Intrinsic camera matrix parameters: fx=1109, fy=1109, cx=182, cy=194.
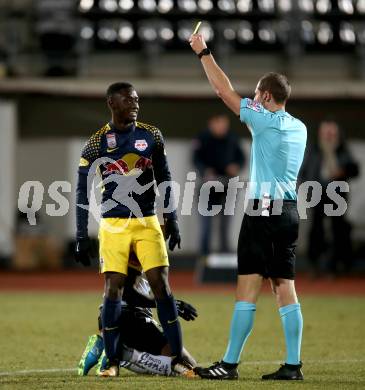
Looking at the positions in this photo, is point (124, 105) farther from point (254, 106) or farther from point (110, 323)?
point (110, 323)

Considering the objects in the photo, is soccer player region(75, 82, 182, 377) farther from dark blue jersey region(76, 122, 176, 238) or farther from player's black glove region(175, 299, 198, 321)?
player's black glove region(175, 299, 198, 321)

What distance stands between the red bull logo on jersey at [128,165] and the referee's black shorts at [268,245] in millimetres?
829

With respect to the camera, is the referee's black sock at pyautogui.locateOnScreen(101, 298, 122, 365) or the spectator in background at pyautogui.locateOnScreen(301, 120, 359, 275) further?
the spectator in background at pyautogui.locateOnScreen(301, 120, 359, 275)

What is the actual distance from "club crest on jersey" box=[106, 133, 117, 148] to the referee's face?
13cm

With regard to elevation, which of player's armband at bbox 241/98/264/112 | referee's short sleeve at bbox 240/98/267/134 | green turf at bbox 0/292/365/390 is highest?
player's armband at bbox 241/98/264/112

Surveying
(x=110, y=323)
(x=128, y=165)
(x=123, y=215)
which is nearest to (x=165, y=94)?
(x=128, y=165)

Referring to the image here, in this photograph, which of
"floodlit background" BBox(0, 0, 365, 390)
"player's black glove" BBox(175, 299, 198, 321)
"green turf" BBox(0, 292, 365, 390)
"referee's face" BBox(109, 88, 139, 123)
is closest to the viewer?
"green turf" BBox(0, 292, 365, 390)

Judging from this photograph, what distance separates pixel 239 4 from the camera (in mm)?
19547

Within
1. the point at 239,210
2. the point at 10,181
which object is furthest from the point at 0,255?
the point at 239,210

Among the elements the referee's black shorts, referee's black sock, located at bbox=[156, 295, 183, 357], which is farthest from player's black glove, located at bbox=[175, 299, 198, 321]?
the referee's black shorts

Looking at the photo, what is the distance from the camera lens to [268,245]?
7211 mm

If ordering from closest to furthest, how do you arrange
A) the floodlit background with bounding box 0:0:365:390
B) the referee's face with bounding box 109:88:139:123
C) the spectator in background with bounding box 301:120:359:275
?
the referee's face with bounding box 109:88:139:123
the spectator in background with bounding box 301:120:359:275
the floodlit background with bounding box 0:0:365:390

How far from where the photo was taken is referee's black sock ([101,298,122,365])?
24.1ft

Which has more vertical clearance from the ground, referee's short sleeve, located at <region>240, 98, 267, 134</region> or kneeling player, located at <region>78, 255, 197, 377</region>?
referee's short sleeve, located at <region>240, 98, 267, 134</region>
